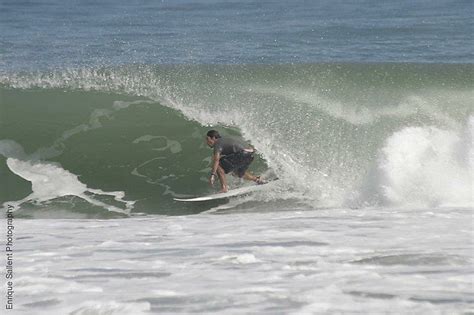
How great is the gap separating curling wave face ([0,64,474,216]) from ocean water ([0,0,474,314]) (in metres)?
0.05

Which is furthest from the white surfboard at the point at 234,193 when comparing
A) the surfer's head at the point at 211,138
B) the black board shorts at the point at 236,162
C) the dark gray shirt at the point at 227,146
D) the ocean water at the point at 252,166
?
the surfer's head at the point at 211,138

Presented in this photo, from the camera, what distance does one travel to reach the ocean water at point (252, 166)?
587cm

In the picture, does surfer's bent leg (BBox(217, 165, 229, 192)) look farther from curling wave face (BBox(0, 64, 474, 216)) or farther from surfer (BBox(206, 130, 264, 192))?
curling wave face (BBox(0, 64, 474, 216))

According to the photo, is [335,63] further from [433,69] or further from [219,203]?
[219,203]

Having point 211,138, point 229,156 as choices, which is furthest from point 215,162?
point 211,138

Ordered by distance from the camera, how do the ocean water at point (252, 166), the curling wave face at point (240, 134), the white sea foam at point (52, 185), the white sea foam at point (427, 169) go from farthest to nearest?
the white sea foam at point (52, 185), the curling wave face at point (240, 134), the white sea foam at point (427, 169), the ocean water at point (252, 166)

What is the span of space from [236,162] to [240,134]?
220cm

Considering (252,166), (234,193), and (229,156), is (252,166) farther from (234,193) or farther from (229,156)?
(234,193)

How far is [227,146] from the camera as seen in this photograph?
11.4m

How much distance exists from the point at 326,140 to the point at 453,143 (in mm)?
2331

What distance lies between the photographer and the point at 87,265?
6.66 m

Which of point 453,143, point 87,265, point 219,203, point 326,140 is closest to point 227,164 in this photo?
point 219,203

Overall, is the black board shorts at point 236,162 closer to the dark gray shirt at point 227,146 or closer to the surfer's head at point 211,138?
the dark gray shirt at point 227,146

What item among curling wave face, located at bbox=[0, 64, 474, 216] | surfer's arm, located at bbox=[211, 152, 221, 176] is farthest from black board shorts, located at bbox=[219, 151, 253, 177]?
curling wave face, located at bbox=[0, 64, 474, 216]
